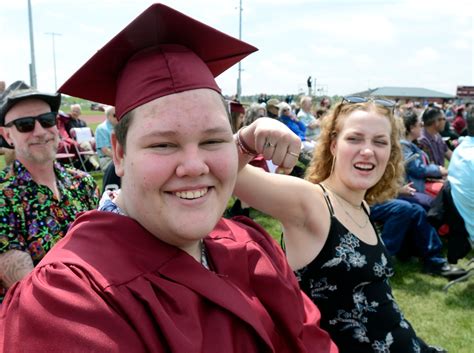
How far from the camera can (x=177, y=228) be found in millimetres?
1116

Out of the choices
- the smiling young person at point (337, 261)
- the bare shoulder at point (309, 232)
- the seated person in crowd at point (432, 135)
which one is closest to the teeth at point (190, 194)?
the smiling young person at point (337, 261)

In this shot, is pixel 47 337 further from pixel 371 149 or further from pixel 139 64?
pixel 371 149

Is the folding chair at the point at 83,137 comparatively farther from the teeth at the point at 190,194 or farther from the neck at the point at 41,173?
the teeth at the point at 190,194

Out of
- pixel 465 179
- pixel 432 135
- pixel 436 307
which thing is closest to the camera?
pixel 436 307

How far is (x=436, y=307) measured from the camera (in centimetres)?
443

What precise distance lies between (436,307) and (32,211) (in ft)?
12.9

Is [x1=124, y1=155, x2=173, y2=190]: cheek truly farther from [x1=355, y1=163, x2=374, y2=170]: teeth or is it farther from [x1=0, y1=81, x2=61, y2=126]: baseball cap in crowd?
[x1=0, y1=81, x2=61, y2=126]: baseball cap in crowd

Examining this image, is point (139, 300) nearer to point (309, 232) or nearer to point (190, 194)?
point (190, 194)

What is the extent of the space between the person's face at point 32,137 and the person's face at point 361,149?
5.71 feet

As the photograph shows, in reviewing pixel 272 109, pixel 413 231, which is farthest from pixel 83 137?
pixel 413 231

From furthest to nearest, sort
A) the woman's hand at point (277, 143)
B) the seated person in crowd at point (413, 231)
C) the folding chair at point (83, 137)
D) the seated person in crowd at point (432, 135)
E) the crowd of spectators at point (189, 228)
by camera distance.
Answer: the folding chair at point (83, 137), the seated person in crowd at point (432, 135), the seated person in crowd at point (413, 231), the woman's hand at point (277, 143), the crowd of spectators at point (189, 228)

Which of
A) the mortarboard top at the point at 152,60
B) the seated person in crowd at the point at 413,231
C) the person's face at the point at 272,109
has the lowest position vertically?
the seated person in crowd at the point at 413,231

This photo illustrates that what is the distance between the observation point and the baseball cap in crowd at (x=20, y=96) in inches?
104

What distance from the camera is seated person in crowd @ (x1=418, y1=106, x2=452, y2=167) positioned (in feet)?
23.1
